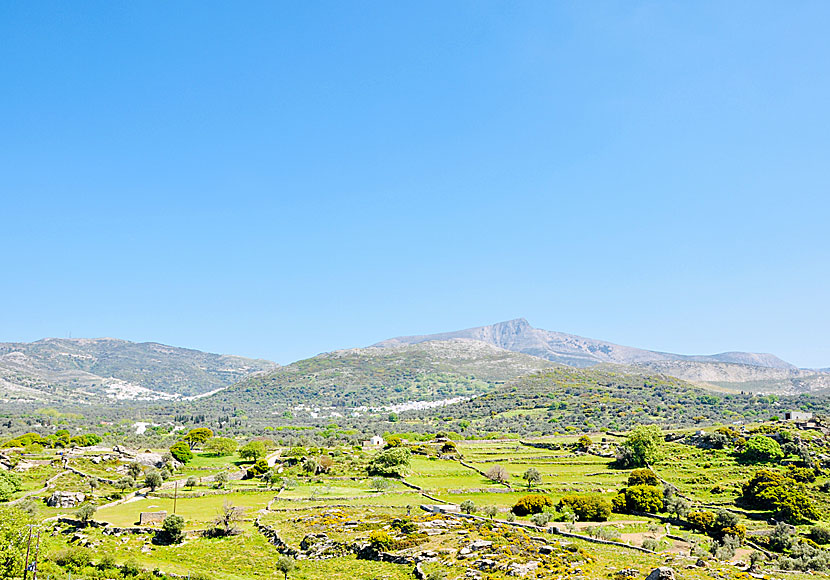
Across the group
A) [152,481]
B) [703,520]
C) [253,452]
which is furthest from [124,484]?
[703,520]

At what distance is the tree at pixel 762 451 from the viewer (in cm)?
6009

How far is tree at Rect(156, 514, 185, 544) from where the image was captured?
3547cm

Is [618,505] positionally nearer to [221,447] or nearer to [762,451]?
[762,451]

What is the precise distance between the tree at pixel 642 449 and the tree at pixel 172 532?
172 ft

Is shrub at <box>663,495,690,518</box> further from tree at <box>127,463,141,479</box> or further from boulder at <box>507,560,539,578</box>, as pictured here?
tree at <box>127,463,141,479</box>

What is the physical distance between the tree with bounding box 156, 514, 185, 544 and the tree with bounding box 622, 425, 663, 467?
52.5m

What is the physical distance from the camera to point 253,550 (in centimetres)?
3394

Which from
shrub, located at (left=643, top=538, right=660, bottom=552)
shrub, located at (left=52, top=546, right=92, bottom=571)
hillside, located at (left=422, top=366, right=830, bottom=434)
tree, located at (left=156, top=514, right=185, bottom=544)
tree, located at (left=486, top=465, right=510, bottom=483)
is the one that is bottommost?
hillside, located at (left=422, top=366, right=830, bottom=434)

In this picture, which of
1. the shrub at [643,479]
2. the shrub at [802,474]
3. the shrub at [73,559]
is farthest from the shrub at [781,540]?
the shrub at [73,559]

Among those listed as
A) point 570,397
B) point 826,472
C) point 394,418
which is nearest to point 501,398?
point 570,397

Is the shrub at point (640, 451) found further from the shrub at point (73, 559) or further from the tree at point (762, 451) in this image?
the shrub at point (73, 559)

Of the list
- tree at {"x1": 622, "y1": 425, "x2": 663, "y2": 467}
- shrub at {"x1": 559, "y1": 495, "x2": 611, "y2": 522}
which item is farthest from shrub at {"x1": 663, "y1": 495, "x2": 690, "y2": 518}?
tree at {"x1": 622, "y1": 425, "x2": 663, "y2": 467}

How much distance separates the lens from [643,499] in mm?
44688

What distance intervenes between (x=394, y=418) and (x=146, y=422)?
79.7m
